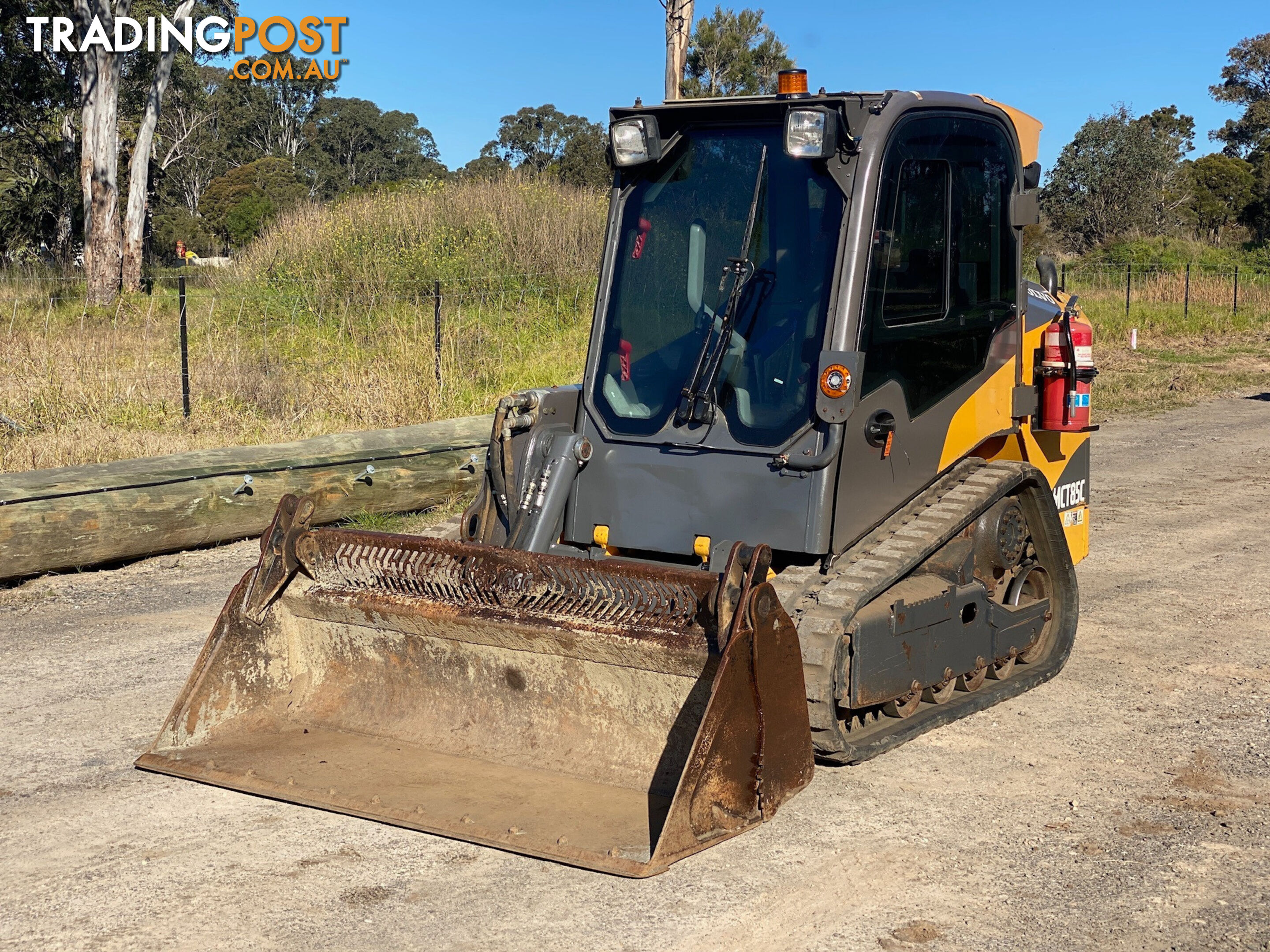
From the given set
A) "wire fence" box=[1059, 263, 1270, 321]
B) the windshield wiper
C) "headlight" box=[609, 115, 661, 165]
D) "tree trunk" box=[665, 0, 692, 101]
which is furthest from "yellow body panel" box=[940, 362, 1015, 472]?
"wire fence" box=[1059, 263, 1270, 321]

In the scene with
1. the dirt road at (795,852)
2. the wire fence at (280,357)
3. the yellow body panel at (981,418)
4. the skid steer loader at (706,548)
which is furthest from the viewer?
the wire fence at (280,357)

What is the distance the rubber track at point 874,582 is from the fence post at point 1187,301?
70.9 feet

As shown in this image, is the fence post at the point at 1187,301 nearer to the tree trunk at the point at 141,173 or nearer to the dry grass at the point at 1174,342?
the dry grass at the point at 1174,342

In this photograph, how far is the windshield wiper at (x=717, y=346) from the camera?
5.00 metres

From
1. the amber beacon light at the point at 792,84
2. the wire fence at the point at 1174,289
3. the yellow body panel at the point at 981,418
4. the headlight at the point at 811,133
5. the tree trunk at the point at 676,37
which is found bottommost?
the yellow body panel at the point at 981,418

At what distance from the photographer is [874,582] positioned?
15.1 feet

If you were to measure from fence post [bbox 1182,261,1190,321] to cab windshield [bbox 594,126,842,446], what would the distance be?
22.1 meters

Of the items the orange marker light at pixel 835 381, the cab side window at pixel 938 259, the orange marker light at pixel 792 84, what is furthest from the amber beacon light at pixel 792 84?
the orange marker light at pixel 835 381

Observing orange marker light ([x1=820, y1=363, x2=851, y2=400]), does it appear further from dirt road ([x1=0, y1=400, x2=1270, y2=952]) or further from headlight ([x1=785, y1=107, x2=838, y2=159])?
dirt road ([x1=0, y1=400, x2=1270, y2=952])

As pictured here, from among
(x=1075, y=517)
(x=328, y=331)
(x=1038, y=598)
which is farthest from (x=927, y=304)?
(x=328, y=331)

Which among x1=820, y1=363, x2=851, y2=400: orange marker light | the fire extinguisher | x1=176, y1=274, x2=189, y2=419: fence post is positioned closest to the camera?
x1=820, y1=363, x2=851, y2=400: orange marker light

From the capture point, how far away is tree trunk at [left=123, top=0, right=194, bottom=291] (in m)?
26.1

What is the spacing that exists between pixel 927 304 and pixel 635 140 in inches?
52.2

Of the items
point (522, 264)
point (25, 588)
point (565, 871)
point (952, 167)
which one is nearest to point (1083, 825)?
point (565, 871)
